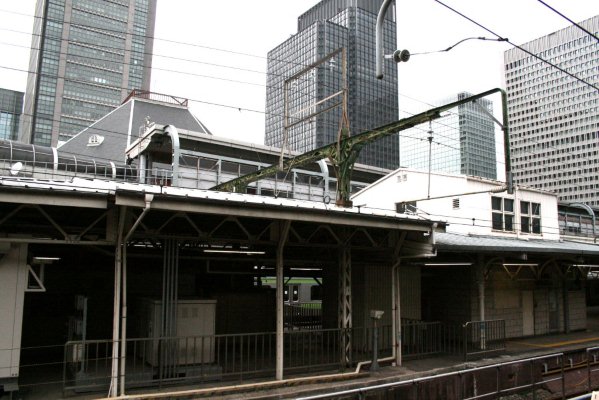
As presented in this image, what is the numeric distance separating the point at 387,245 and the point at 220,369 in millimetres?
5785

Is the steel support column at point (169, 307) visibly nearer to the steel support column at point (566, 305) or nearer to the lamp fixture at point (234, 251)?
the lamp fixture at point (234, 251)

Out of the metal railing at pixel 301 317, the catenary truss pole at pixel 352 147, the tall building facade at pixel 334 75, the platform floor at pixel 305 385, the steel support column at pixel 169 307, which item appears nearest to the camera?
the platform floor at pixel 305 385

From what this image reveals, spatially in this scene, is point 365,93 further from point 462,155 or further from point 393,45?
point 462,155

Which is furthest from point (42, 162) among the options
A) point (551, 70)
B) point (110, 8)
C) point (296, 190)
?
point (110, 8)

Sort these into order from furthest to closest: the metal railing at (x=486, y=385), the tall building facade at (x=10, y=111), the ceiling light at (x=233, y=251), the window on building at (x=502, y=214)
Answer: the tall building facade at (x=10, y=111), the window on building at (x=502, y=214), the ceiling light at (x=233, y=251), the metal railing at (x=486, y=385)

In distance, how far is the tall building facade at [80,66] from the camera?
116 m

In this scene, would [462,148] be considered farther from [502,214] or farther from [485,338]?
[485,338]

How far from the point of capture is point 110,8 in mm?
127938

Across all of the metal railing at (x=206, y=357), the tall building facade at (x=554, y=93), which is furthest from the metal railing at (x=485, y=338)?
the tall building facade at (x=554, y=93)

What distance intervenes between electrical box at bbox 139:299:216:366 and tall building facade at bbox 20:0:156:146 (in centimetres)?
11203

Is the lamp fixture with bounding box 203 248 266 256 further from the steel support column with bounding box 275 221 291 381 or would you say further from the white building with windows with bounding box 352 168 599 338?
the white building with windows with bounding box 352 168 599 338

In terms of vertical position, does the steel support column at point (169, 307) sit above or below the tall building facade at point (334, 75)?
below

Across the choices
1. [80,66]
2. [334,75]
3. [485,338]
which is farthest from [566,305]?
[80,66]

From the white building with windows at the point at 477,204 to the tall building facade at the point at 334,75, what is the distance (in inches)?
163
